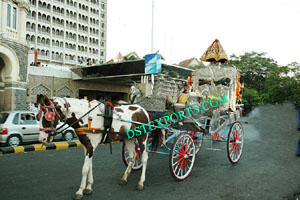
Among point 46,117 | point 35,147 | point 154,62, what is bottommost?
point 35,147

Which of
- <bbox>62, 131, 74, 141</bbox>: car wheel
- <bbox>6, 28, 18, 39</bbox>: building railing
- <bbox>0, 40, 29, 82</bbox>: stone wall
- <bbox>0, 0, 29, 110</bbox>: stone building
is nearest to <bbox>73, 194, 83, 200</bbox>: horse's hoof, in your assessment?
<bbox>62, 131, 74, 141</bbox>: car wheel

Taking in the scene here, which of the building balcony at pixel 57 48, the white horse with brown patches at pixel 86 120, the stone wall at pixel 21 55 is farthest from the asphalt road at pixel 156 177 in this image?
the building balcony at pixel 57 48

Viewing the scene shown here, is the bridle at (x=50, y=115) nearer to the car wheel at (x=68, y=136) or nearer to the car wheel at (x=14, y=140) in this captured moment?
the car wheel at (x=14, y=140)

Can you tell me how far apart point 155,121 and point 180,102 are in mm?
802

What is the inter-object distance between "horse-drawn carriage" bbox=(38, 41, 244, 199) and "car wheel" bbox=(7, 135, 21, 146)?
5.18 metres

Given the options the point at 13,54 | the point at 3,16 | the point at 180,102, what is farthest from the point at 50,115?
the point at 3,16

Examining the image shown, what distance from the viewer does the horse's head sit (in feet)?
12.8

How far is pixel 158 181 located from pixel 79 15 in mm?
51822

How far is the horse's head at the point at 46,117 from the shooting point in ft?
12.8

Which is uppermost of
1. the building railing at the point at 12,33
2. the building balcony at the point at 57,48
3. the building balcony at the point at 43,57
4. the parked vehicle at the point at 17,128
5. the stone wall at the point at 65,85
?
the building balcony at the point at 57,48

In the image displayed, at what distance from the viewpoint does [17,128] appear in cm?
906

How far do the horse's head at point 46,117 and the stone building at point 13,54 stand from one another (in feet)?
39.9

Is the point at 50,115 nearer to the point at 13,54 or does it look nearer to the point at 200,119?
the point at 200,119

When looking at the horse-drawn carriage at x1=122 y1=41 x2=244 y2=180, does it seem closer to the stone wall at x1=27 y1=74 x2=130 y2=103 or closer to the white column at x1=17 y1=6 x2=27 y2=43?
the white column at x1=17 y1=6 x2=27 y2=43
